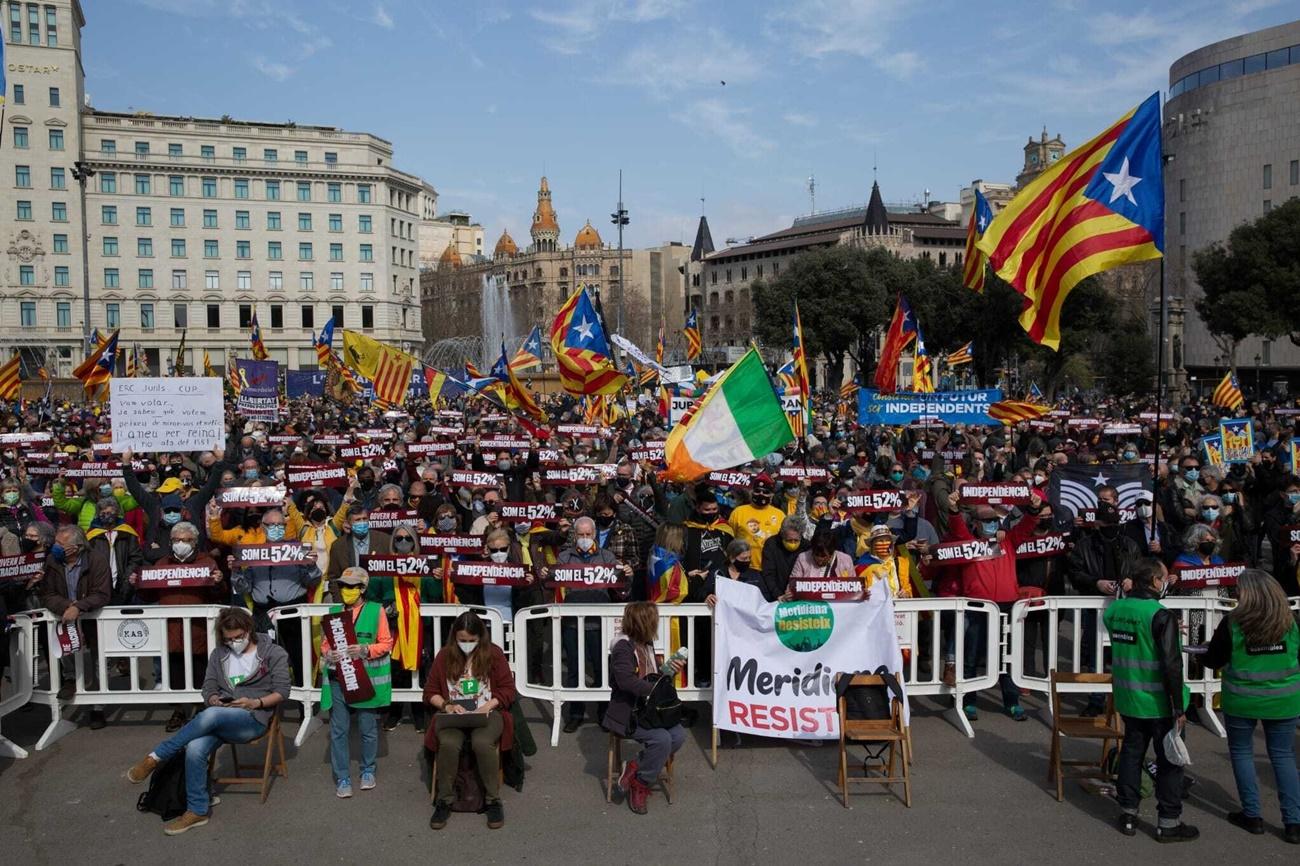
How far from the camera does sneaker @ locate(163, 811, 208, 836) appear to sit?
6552 millimetres

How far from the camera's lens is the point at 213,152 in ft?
Answer: 270

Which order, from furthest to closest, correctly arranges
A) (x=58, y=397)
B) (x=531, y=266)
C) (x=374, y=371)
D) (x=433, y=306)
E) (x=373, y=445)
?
(x=531, y=266)
(x=433, y=306)
(x=58, y=397)
(x=374, y=371)
(x=373, y=445)

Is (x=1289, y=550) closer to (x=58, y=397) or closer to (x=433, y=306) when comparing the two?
(x=58, y=397)

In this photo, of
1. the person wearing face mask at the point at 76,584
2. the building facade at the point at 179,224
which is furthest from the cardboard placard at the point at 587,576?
the building facade at the point at 179,224

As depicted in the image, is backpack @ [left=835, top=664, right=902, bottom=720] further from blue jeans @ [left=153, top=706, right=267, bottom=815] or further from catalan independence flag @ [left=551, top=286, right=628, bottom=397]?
catalan independence flag @ [left=551, top=286, right=628, bottom=397]

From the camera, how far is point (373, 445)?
18.2 meters

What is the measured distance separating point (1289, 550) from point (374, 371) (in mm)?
18783

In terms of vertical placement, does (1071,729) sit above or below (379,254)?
below

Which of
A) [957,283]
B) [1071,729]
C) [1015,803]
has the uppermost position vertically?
[957,283]

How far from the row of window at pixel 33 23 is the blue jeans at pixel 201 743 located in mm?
82363

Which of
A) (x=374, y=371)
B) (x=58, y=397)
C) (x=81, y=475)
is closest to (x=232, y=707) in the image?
(x=81, y=475)

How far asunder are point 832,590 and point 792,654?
0.56 m

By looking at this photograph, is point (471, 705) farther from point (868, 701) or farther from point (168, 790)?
point (868, 701)

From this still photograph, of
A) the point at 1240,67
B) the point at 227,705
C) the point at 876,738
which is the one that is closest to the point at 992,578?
the point at 876,738
